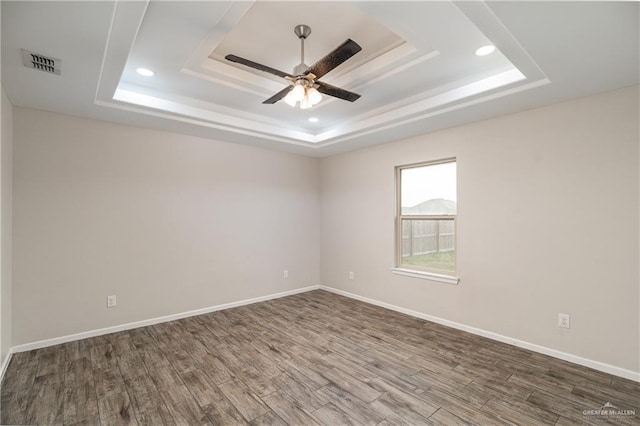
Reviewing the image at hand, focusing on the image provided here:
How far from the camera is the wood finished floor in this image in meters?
2.09

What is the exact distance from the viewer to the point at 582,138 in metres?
2.81

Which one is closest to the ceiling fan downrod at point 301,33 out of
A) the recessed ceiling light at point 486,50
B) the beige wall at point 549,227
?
the recessed ceiling light at point 486,50

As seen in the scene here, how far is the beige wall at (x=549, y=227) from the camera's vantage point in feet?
8.56

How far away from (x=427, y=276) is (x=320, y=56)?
9.74 feet

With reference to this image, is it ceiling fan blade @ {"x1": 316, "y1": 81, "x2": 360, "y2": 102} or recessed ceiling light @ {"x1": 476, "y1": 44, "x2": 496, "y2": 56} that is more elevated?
recessed ceiling light @ {"x1": 476, "y1": 44, "x2": 496, "y2": 56}

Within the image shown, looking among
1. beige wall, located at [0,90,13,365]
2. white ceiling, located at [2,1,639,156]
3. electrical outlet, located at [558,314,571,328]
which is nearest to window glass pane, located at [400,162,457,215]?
white ceiling, located at [2,1,639,156]

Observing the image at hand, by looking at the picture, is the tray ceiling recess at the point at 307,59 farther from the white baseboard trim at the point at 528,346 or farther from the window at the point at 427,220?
the white baseboard trim at the point at 528,346

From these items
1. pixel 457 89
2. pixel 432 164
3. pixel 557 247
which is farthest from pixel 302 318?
pixel 457 89

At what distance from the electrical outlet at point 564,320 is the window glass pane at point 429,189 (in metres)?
1.52

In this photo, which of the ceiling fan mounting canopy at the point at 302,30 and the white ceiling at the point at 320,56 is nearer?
the white ceiling at the point at 320,56

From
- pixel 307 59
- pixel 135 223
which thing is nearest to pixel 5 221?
pixel 135 223

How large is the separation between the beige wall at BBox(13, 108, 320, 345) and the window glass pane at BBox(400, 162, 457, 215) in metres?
1.98

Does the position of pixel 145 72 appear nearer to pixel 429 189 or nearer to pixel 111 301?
pixel 111 301

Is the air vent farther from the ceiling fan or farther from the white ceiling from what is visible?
the ceiling fan
